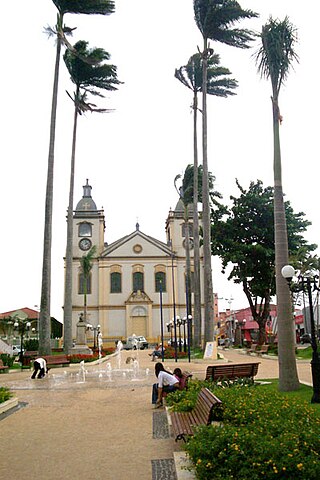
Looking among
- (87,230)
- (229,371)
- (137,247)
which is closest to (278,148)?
(229,371)

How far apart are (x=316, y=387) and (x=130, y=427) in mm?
3559

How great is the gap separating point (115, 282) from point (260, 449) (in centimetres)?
5845

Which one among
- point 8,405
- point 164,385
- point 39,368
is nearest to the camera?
point 164,385

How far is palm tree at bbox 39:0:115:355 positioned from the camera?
83.4 ft

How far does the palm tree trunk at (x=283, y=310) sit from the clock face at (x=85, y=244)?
52.1 metres

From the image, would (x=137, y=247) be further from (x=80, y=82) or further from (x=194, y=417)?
(x=194, y=417)

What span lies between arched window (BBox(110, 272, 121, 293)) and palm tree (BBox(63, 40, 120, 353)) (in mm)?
29819

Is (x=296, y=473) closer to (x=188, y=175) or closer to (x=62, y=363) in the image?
Result: (x=62, y=363)

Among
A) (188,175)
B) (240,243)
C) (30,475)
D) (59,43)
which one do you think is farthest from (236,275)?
(30,475)

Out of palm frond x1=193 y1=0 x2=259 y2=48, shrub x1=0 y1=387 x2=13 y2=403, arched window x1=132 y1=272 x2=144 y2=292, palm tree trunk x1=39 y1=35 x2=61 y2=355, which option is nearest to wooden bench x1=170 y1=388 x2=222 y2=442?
shrub x1=0 y1=387 x2=13 y2=403

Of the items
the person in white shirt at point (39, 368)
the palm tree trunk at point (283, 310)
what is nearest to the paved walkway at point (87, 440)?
the palm tree trunk at point (283, 310)

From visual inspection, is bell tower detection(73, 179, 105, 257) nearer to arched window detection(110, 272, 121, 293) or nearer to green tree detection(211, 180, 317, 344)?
arched window detection(110, 272, 121, 293)

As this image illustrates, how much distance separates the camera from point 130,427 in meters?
8.62

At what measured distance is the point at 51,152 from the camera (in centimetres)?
2727
